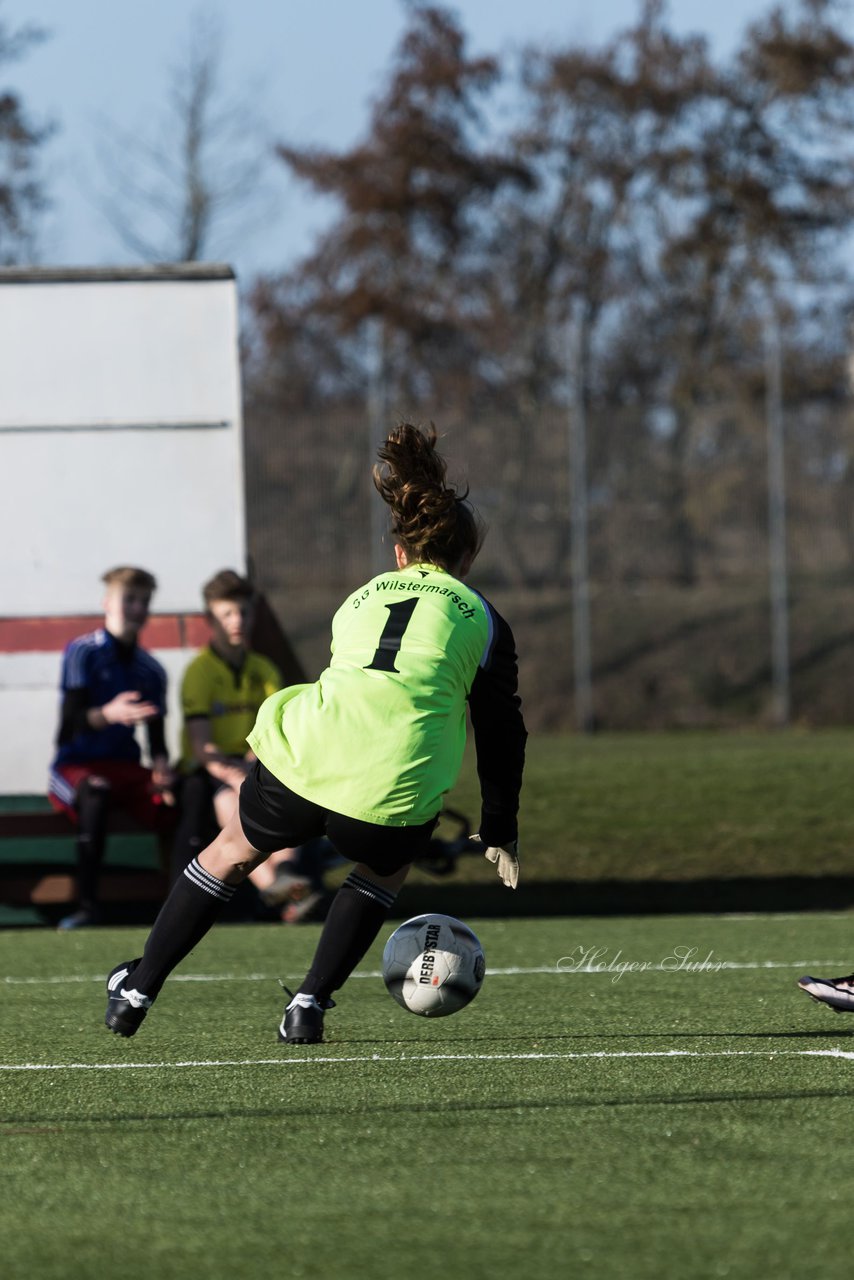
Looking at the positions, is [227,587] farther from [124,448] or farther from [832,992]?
[832,992]

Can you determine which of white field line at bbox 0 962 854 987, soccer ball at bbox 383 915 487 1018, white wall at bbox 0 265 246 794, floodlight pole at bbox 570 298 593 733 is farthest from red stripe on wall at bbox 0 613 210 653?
floodlight pole at bbox 570 298 593 733

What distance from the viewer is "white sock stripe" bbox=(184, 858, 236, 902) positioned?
5254mm

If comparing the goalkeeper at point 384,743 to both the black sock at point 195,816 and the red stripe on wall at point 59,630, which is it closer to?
the black sock at point 195,816

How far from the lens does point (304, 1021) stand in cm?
544

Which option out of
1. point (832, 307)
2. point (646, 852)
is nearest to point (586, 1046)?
point (646, 852)

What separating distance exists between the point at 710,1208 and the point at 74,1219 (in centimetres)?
106

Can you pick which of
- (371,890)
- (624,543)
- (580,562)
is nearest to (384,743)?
(371,890)

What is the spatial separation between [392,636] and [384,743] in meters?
0.28

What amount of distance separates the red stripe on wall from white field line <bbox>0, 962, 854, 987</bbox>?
3.38 meters

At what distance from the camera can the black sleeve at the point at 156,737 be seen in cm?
1005

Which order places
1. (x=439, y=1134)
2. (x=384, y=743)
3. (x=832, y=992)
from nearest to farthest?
(x=439, y=1134) → (x=384, y=743) → (x=832, y=992)

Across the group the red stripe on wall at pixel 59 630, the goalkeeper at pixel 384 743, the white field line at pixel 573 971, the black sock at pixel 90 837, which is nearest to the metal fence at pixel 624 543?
the red stripe on wall at pixel 59 630

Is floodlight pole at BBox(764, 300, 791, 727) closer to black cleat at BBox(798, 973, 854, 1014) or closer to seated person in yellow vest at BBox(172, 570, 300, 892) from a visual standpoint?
seated person in yellow vest at BBox(172, 570, 300, 892)

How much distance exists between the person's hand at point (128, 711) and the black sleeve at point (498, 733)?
15.6 ft
